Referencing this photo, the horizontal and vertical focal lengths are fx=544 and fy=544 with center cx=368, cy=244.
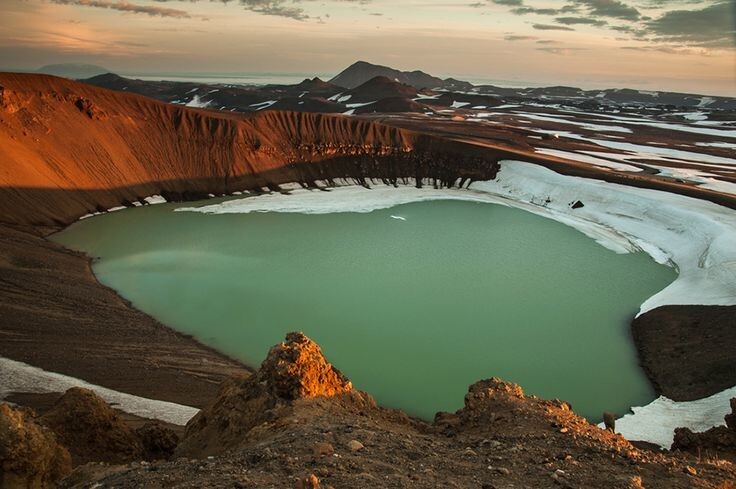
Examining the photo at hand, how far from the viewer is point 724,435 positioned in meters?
8.73

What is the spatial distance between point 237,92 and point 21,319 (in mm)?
97112

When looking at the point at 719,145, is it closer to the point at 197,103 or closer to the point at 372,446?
the point at 372,446

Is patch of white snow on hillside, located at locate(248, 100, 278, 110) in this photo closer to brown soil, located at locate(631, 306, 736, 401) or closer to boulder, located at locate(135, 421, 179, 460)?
brown soil, located at locate(631, 306, 736, 401)

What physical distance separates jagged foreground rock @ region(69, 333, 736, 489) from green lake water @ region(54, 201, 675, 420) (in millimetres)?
5501

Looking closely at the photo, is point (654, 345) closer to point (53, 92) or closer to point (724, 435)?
point (724, 435)

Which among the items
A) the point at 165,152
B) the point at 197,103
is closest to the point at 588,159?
the point at 165,152

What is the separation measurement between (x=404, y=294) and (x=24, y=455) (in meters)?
14.7

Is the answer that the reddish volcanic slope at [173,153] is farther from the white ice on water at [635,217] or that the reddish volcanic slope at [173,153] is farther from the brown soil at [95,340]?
the brown soil at [95,340]

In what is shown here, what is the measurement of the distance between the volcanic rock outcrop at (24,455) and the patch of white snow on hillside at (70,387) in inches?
169

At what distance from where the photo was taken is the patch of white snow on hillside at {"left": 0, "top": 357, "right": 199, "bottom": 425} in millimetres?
11625

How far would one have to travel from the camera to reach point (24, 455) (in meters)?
6.70

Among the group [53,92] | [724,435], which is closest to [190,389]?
[724,435]

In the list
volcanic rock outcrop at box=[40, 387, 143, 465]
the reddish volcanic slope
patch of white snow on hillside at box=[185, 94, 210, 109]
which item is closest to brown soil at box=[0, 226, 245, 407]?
volcanic rock outcrop at box=[40, 387, 143, 465]

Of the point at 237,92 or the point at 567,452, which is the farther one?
the point at 237,92
